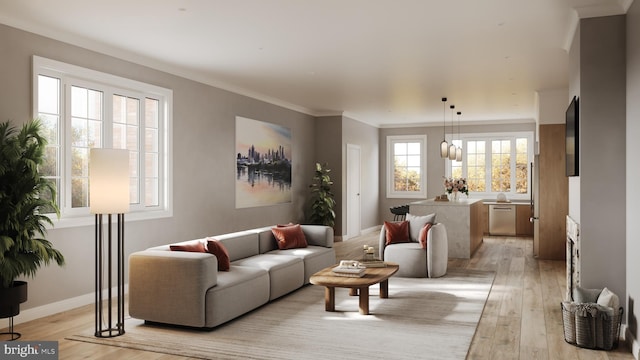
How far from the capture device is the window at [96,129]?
504 centimetres

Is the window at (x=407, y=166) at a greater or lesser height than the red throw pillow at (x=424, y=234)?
greater

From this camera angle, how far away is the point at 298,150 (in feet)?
33.2

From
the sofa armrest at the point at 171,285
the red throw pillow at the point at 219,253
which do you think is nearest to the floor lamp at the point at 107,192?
the sofa armrest at the point at 171,285

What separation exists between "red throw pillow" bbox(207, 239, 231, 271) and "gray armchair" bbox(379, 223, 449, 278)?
2.56 m

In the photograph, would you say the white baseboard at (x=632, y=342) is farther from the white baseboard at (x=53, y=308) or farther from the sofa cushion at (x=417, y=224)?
the white baseboard at (x=53, y=308)

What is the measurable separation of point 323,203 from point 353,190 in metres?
1.46

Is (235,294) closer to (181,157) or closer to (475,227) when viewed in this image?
(181,157)

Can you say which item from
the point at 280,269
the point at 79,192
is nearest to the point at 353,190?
the point at 280,269

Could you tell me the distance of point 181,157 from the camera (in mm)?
6695

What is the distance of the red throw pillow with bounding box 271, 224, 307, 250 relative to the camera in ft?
21.1

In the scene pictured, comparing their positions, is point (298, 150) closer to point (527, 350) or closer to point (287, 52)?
point (287, 52)

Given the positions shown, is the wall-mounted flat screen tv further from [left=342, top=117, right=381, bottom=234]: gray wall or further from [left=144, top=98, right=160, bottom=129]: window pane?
[left=342, top=117, right=381, bottom=234]: gray wall

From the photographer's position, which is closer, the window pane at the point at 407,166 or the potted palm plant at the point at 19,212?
the potted palm plant at the point at 19,212

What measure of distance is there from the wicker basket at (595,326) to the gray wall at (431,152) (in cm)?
895
